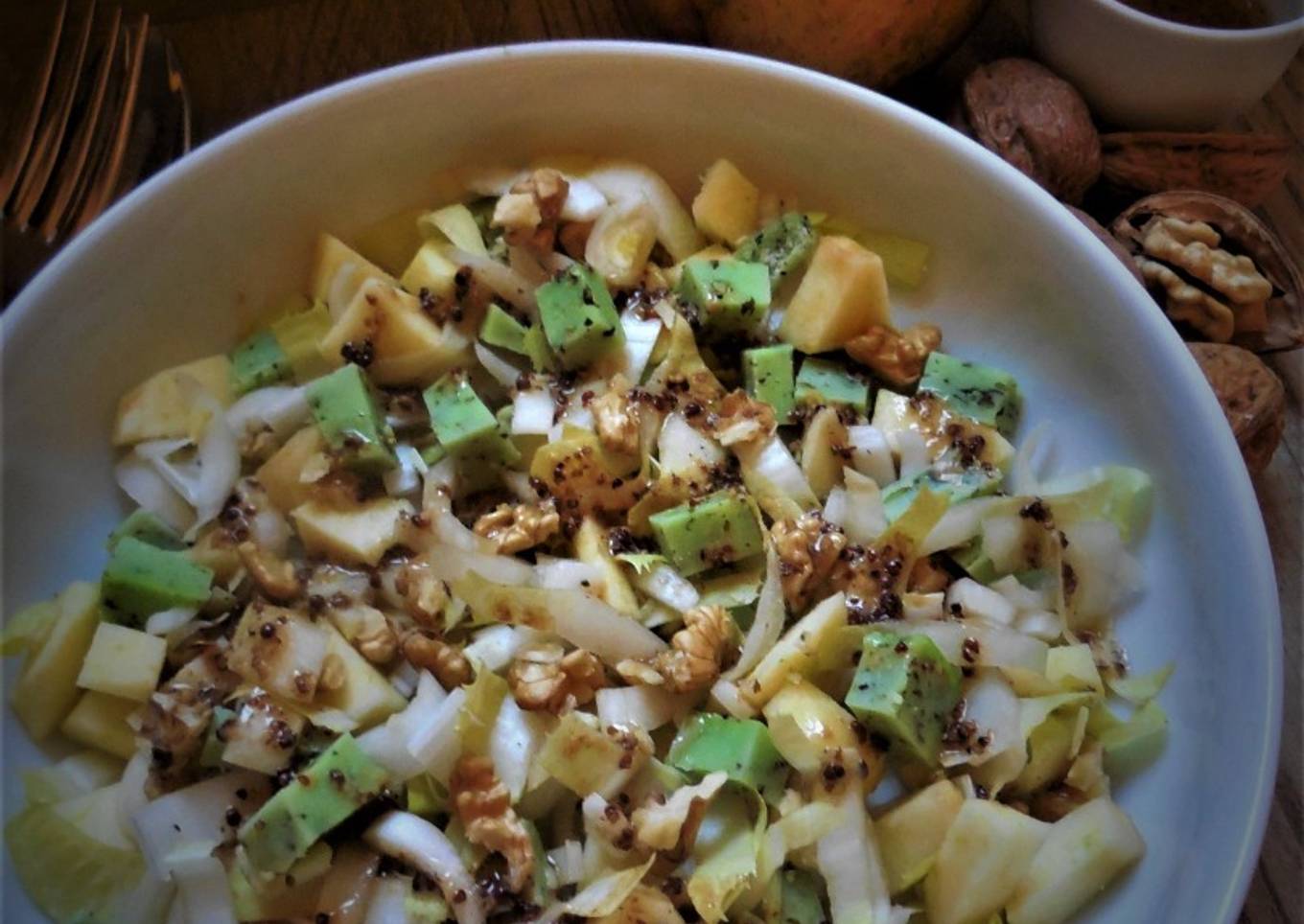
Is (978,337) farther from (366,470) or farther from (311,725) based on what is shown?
(311,725)

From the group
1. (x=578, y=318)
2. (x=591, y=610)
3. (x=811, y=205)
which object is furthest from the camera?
(x=811, y=205)

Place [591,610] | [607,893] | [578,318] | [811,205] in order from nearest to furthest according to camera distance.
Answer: [607,893] → [591,610] → [578,318] → [811,205]

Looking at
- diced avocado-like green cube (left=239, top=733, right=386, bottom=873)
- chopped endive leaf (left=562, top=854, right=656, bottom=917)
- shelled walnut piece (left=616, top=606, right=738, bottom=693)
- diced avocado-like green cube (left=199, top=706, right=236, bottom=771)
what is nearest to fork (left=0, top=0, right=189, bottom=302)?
diced avocado-like green cube (left=199, top=706, right=236, bottom=771)

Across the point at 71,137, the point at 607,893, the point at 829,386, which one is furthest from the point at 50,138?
the point at 607,893

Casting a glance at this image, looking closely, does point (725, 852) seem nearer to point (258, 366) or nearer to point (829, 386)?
point (829, 386)

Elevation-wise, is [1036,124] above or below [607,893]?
above

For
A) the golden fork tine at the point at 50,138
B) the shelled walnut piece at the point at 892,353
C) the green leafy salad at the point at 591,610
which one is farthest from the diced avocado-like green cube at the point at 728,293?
the golden fork tine at the point at 50,138

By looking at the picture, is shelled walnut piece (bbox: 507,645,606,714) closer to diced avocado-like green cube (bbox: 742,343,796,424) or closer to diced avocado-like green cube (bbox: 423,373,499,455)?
diced avocado-like green cube (bbox: 423,373,499,455)
